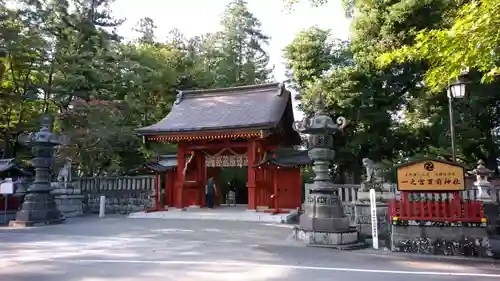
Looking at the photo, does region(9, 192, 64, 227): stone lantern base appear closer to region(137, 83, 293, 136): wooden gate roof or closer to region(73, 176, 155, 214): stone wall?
region(73, 176, 155, 214): stone wall

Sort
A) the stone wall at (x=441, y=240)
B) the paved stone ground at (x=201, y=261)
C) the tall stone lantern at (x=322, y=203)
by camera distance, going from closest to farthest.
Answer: the paved stone ground at (x=201, y=261) < the stone wall at (x=441, y=240) < the tall stone lantern at (x=322, y=203)

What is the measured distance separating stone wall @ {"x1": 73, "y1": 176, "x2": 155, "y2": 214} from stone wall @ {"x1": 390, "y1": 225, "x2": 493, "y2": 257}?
12984mm

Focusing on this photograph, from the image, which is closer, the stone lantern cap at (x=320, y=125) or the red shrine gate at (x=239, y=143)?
the stone lantern cap at (x=320, y=125)

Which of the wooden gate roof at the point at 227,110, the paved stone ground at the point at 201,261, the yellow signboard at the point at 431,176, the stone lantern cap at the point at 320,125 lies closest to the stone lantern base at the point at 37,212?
the paved stone ground at the point at 201,261

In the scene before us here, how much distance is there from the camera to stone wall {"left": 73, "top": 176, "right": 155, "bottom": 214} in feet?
60.3

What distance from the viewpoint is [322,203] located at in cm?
915

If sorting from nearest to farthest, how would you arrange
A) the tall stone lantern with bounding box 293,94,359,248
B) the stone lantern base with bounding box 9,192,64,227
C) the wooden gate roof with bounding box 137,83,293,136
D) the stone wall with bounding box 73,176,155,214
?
the tall stone lantern with bounding box 293,94,359,248 < the stone lantern base with bounding box 9,192,64,227 < the wooden gate roof with bounding box 137,83,293,136 < the stone wall with bounding box 73,176,155,214

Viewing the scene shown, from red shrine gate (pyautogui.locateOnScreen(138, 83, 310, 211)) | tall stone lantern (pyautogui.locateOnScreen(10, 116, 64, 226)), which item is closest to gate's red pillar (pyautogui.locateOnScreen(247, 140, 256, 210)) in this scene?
red shrine gate (pyautogui.locateOnScreen(138, 83, 310, 211))

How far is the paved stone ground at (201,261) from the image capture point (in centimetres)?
575

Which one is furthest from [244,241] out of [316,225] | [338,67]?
[338,67]

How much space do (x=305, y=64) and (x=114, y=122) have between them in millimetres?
10837

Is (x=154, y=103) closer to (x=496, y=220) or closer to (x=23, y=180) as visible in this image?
(x=23, y=180)

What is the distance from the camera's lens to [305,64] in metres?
19.3

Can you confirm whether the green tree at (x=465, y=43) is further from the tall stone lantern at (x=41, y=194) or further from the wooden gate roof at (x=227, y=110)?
the tall stone lantern at (x=41, y=194)
